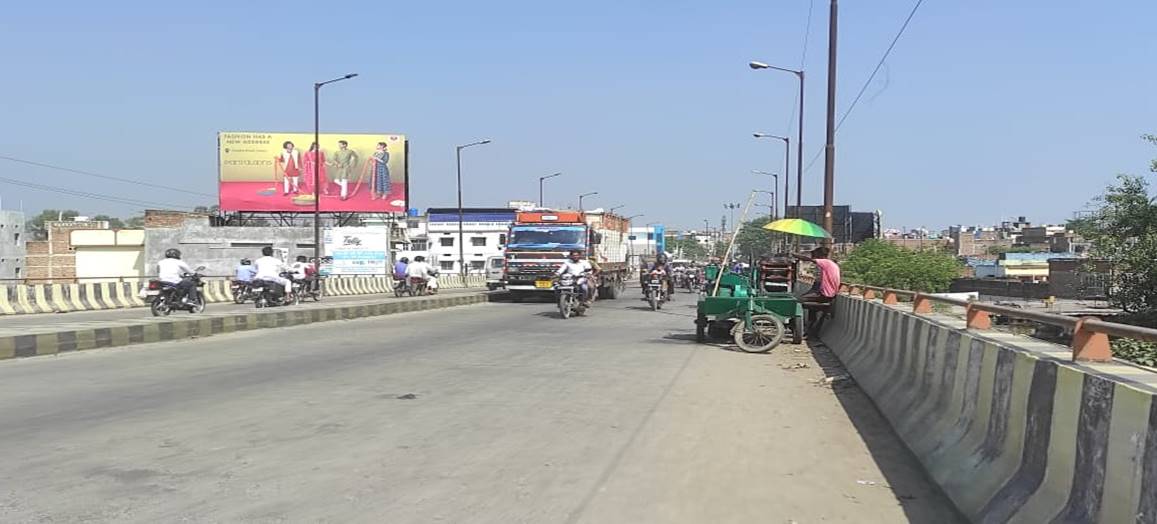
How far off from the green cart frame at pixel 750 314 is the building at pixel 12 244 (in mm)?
55379

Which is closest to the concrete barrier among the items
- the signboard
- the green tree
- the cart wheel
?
the cart wheel

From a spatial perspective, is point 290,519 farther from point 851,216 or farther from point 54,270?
point 54,270

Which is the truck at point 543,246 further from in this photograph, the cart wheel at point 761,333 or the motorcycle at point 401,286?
the cart wheel at point 761,333

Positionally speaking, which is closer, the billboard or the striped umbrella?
the striped umbrella

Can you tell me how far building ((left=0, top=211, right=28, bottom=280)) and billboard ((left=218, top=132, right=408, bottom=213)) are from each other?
44.2 ft

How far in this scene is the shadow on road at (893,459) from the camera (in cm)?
517

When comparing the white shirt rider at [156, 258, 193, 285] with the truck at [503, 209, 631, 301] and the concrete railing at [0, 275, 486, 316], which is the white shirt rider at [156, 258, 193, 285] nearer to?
the concrete railing at [0, 275, 486, 316]

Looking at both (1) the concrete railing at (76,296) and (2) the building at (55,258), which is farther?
(2) the building at (55,258)

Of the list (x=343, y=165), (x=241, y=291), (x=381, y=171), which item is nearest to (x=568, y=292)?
(x=241, y=291)

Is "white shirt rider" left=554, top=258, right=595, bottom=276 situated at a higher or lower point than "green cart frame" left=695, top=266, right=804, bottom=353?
higher

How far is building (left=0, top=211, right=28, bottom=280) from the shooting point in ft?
189

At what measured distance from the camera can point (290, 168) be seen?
60531 mm

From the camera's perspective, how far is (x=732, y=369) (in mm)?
11719

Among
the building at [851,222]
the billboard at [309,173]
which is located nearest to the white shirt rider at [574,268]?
the building at [851,222]
